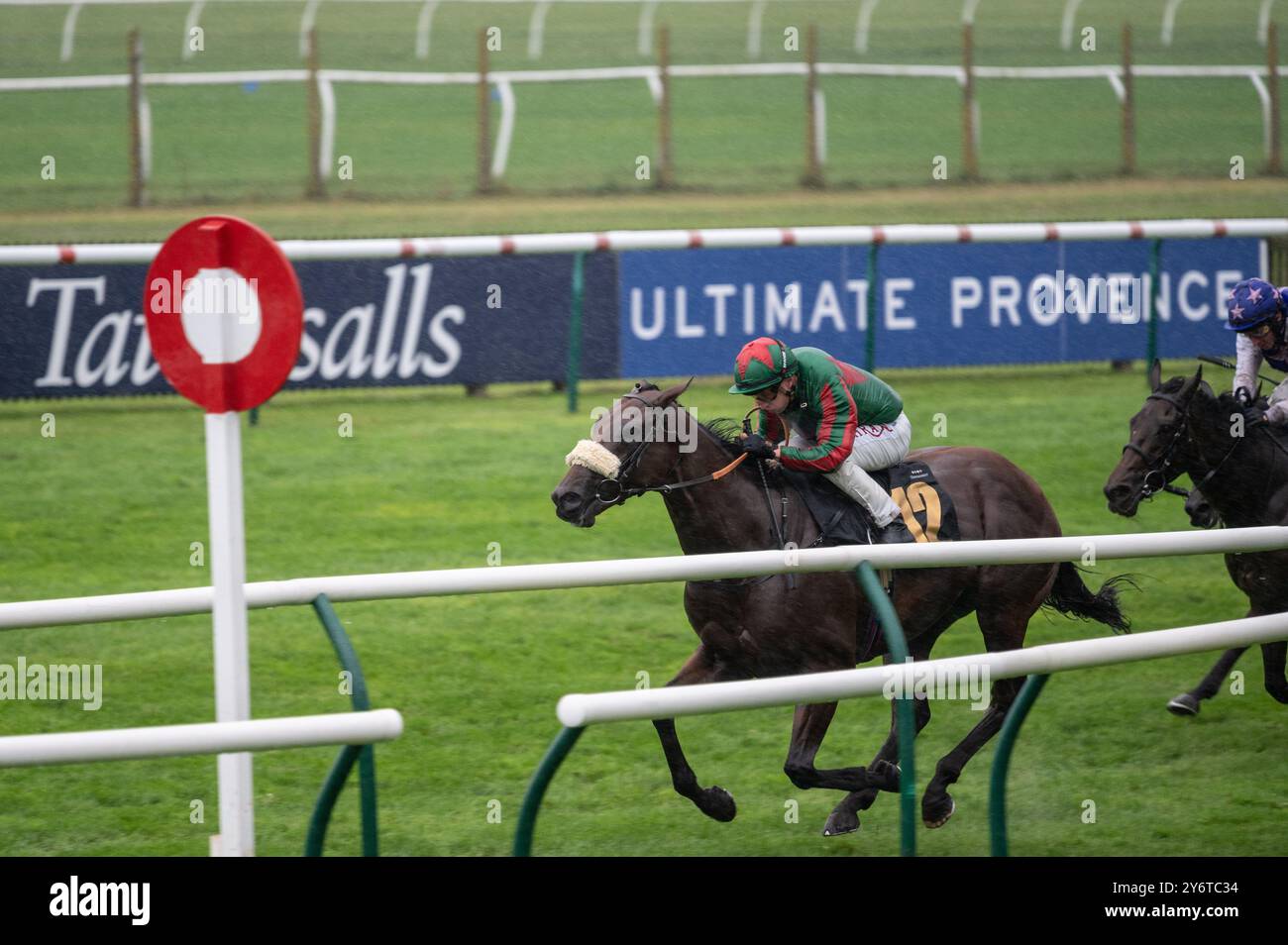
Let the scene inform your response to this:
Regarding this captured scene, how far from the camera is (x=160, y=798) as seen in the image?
19.9 ft

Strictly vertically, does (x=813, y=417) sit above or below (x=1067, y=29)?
below

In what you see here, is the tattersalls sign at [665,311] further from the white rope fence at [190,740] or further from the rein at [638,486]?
the white rope fence at [190,740]

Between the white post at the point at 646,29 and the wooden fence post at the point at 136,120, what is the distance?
8377 millimetres

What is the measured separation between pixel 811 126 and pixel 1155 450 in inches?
503

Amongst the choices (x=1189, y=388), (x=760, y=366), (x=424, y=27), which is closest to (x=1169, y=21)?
(x=424, y=27)

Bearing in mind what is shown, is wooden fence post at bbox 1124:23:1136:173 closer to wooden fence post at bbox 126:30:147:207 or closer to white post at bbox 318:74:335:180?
white post at bbox 318:74:335:180

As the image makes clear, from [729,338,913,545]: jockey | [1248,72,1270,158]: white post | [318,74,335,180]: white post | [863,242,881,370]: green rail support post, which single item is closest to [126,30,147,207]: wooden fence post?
[318,74,335,180]: white post

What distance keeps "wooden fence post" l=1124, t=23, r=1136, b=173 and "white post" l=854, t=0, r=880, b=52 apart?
17.3 ft

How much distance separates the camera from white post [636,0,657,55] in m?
24.3

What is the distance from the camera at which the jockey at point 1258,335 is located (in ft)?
23.4

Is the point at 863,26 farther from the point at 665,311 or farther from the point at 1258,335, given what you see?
the point at 1258,335

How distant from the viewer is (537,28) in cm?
2550

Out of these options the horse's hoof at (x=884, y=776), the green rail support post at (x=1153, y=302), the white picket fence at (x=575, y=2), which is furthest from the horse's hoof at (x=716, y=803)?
the white picket fence at (x=575, y=2)
